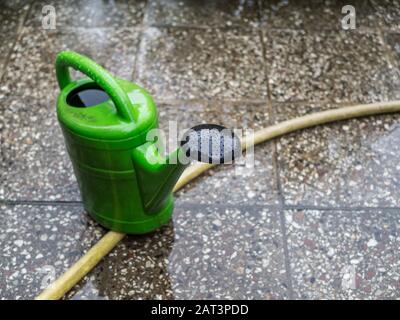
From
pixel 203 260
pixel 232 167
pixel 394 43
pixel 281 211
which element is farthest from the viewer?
pixel 394 43

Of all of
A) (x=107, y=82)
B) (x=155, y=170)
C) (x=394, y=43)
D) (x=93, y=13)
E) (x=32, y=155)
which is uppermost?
(x=107, y=82)

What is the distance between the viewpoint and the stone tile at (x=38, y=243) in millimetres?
1929

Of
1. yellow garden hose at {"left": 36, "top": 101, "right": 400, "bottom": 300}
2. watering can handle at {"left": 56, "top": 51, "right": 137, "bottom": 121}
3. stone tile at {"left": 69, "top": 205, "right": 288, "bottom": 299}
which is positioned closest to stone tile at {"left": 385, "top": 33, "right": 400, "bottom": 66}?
yellow garden hose at {"left": 36, "top": 101, "right": 400, "bottom": 300}

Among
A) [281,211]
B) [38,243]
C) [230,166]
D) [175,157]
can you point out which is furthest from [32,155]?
[281,211]

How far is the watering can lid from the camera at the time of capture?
1.64 meters

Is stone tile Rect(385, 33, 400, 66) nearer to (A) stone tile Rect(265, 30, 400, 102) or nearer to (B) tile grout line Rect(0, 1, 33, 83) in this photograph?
(A) stone tile Rect(265, 30, 400, 102)

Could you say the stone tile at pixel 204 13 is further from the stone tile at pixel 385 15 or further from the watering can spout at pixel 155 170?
the watering can spout at pixel 155 170

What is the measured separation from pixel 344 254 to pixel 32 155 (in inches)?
59.9

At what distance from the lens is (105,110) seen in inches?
68.1

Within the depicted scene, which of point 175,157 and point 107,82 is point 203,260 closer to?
point 175,157

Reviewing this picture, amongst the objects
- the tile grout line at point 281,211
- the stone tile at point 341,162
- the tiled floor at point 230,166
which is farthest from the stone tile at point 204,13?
the stone tile at point 341,162

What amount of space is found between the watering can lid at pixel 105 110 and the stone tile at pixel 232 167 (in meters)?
0.62

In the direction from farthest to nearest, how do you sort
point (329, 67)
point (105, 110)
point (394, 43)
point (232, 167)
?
point (394, 43) → point (329, 67) → point (232, 167) → point (105, 110)
